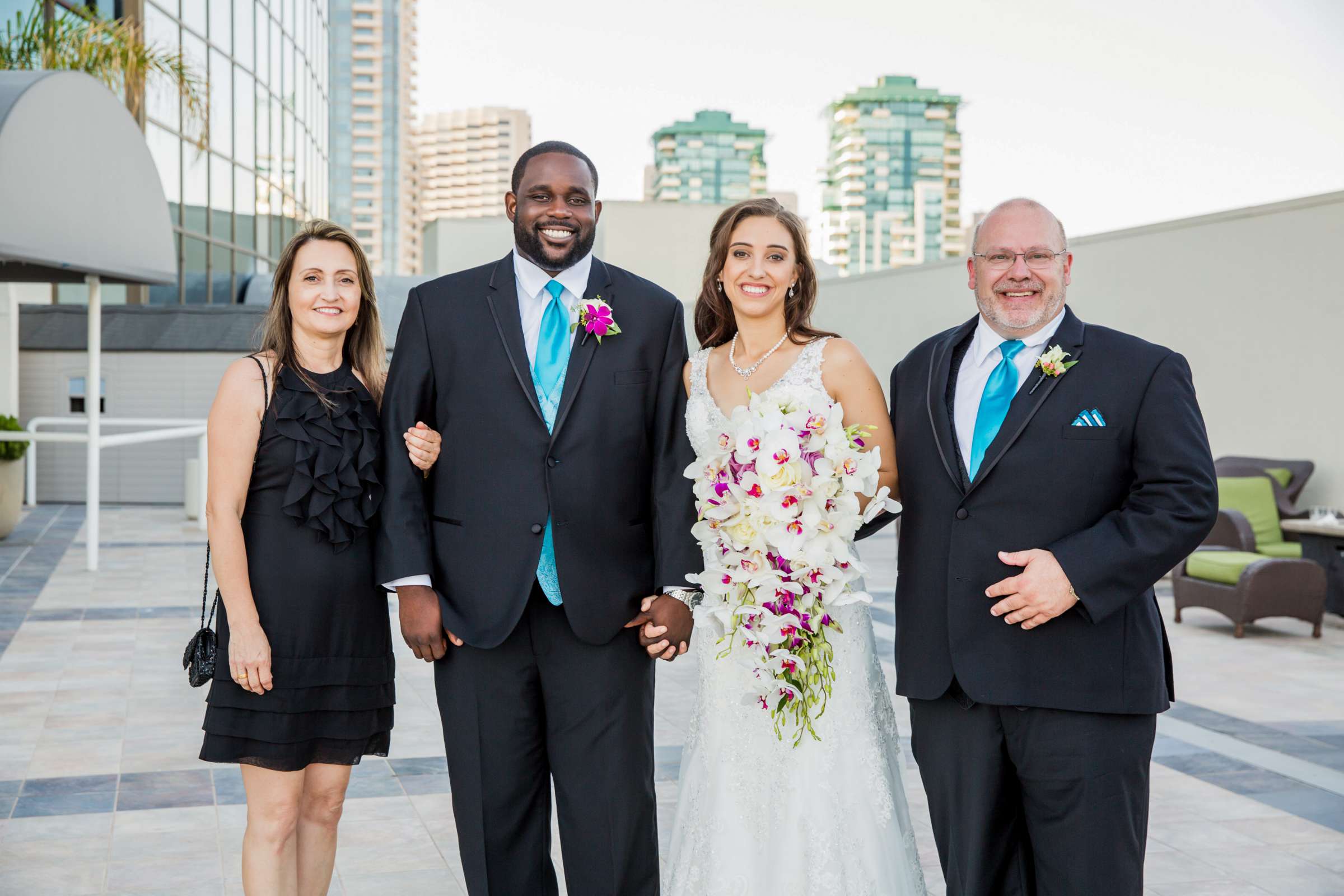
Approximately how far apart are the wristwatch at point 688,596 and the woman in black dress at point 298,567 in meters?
0.66

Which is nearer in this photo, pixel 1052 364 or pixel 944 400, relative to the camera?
pixel 1052 364

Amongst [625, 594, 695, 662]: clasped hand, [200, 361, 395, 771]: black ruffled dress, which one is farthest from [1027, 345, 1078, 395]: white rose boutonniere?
[200, 361, 395, 771]: black ruffled dress

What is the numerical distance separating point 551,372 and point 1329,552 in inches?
323

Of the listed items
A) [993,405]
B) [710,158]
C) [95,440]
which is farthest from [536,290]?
[710,158]

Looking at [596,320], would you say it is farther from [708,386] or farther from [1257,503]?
[1257,503]

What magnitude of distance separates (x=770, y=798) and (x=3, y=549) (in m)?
11.4

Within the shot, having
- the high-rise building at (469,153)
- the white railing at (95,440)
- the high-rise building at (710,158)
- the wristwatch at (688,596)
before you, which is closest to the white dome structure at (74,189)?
the white railing at (95,440)

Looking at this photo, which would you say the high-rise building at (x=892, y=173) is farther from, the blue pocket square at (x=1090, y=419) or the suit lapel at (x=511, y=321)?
the blue pocket square at (x=1090, y=419)

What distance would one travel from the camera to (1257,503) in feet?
33.6

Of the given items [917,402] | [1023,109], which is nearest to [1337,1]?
[917,402]

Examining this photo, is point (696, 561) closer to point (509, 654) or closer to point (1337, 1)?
point (509, 654)

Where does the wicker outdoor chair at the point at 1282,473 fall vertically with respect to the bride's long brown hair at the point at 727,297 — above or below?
below

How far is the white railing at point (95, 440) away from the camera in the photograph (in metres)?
10.3

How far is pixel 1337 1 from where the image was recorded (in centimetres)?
1582
